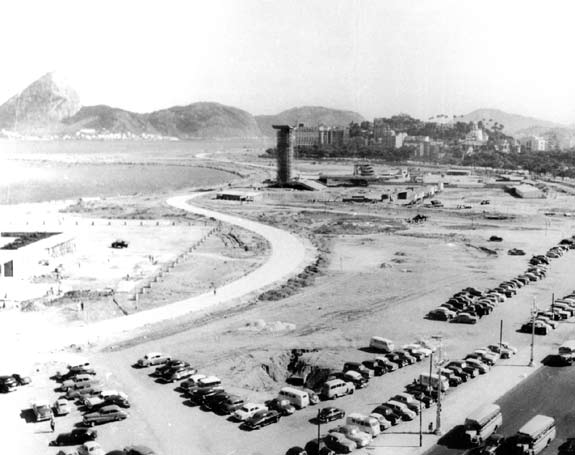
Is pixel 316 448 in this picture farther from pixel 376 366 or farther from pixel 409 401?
pixel 376 366

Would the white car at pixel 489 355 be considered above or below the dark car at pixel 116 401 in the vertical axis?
above

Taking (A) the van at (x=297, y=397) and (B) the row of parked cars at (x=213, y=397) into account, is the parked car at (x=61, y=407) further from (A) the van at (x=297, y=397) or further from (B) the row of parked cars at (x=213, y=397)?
(A) the van at (x=297, y=397)

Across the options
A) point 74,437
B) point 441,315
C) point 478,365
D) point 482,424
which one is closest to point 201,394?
point 74,437

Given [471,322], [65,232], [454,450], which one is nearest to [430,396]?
[454,450]

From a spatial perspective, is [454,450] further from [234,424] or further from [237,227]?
[237,227]

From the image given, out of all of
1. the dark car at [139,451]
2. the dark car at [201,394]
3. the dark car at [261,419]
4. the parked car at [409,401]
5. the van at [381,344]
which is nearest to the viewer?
the dark car at [139,451]

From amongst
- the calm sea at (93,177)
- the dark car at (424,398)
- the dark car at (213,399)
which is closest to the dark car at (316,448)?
the dark car at (213,399)

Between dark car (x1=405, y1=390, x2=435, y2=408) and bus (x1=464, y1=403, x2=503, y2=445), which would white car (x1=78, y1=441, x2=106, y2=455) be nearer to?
dark car (x1=405, y1=390, x2=435, y2=408)

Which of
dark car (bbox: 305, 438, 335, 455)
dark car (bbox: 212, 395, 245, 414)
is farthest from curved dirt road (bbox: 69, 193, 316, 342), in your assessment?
dark car (bbox: 305, 438, 335, 455)
